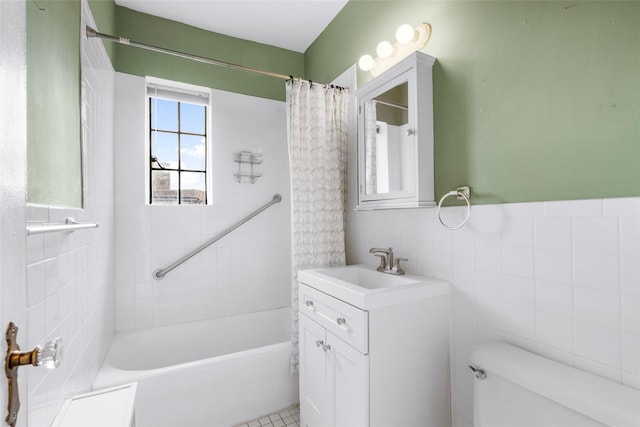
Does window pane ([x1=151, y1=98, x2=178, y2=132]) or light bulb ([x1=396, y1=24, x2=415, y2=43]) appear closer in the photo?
light bulb ([x1=396, y1=24, x2=415, y2=43])

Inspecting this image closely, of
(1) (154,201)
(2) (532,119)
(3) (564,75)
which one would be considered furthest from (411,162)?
Result: (1) (154,201)

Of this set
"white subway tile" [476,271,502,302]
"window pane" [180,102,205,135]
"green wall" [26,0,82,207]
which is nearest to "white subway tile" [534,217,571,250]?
"white subway tile" [476,271,502,302]

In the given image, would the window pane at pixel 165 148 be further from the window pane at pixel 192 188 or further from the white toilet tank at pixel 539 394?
the white toilet tank at pixel 539 394

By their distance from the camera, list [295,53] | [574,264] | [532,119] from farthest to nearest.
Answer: [295,53] < [532,119] < [574,264]

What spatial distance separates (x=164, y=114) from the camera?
242cm

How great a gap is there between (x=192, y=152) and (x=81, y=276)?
1424 mm

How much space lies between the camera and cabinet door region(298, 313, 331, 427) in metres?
1.43

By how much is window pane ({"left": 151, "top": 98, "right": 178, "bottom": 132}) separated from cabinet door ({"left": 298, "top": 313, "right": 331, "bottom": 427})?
1912 mm

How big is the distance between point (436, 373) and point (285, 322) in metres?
1.53

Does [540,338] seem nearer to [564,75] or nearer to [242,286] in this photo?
[564,75]

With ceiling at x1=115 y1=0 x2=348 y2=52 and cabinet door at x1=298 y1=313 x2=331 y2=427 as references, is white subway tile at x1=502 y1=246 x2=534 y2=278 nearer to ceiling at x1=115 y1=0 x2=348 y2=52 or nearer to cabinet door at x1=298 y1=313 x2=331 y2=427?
cabinet door at x1=298 y1=313 x2=331 y2=427

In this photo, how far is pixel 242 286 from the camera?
2516 mm

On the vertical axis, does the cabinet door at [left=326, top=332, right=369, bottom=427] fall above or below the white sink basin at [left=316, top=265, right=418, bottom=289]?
below

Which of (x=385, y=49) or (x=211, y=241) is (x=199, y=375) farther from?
(x=385, y=49)
